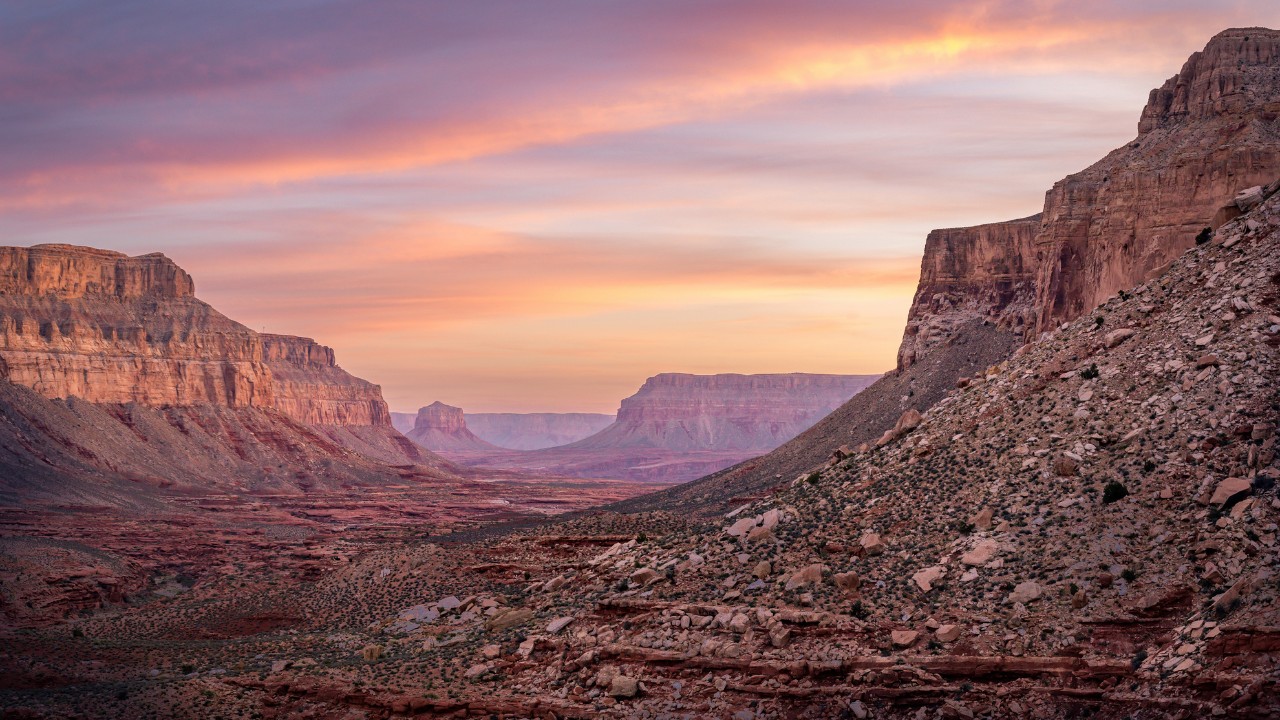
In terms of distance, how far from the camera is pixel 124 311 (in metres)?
178

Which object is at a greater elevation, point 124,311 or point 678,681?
point 124,311

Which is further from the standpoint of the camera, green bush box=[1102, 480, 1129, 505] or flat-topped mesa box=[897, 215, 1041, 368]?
flat-topped mesa box=[897, 215, 1041, 368]

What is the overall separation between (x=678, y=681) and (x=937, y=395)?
51.1m

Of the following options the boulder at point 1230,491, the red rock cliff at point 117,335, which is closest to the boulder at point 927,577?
the boulder at point 1230,491

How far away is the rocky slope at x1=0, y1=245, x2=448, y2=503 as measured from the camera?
140 meters

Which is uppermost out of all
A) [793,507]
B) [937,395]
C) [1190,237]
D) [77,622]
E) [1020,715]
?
[1190,237]

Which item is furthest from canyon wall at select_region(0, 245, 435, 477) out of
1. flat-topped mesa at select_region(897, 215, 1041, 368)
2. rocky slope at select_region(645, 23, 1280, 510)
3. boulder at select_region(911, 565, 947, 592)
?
boulder at select_region(911, 565, 947, 592)

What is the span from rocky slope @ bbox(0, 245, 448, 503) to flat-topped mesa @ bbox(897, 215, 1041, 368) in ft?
300

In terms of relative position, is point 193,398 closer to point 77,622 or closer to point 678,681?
point 77,622

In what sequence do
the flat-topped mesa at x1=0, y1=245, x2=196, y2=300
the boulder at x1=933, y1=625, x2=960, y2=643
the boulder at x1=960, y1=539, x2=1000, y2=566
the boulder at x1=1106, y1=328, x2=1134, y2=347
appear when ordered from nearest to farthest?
the boulder at x1=933, y1=625, x2=960, y2=643
the boulder at x1=960, y1=539, x2=1000, y2=566
the boulder at x1=1106, y1=328, x2=1134, y2=347
the flat-topped mesa at x1=0, y1=245, x2=196, y2=300

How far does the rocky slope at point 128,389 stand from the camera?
458 ft

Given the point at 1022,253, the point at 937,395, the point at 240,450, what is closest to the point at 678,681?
the point at 937,395

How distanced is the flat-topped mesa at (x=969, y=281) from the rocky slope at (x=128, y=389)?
300 ft

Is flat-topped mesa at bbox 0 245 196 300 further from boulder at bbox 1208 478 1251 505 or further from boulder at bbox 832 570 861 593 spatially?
boulder at bbox 1208 478 1251 505
